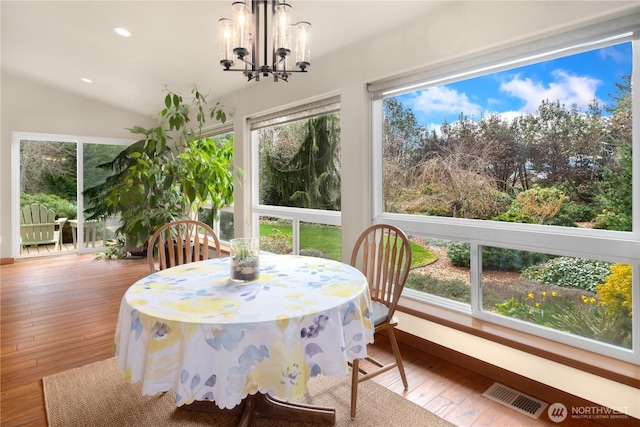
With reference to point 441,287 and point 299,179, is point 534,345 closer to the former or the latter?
point 441,287

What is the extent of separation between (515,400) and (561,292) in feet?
2.14

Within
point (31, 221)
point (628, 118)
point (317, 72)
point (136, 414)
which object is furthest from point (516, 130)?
point (31, 221)

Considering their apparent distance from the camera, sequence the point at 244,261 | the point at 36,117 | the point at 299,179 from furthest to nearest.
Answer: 1. the point at 36,117
2. the point at 299,179
3. the point at 244,261

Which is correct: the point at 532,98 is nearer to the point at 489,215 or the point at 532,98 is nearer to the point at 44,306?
the point at 489,215

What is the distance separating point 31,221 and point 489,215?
6507mm

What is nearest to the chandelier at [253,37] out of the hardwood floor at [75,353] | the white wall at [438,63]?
the white wall at [438,63]

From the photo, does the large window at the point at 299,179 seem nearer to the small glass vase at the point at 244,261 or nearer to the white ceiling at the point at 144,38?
the white ceiling at the point at 144,38

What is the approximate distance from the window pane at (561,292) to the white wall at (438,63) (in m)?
0.24

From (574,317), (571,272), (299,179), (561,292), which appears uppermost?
(299,179)

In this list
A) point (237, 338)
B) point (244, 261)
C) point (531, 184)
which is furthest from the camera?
point (531, 184)

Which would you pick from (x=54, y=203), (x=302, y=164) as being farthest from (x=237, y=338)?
(x=54, y=203)

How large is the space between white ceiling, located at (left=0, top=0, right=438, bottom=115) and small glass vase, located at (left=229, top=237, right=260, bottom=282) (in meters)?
1.83

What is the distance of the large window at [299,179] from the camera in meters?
3.30

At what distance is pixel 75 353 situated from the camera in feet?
8.37
